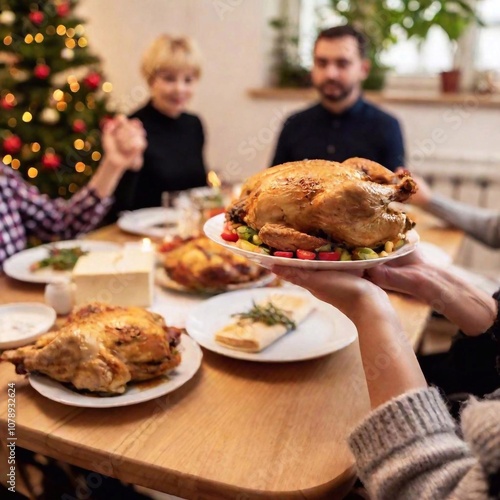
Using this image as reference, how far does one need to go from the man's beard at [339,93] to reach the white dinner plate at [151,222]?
115cm

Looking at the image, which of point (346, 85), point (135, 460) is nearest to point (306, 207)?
point (135, 460)

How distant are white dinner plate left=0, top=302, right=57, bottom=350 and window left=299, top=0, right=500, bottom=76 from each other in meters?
2.77

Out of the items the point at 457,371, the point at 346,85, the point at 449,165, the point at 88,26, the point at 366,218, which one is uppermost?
the point at 88,26

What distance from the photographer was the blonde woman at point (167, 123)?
9.38 ft

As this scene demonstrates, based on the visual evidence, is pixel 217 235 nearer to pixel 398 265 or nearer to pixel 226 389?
pixel 226 389

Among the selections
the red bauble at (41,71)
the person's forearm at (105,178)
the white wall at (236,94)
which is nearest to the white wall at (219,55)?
the white wall at (236,94)

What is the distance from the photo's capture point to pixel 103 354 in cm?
94

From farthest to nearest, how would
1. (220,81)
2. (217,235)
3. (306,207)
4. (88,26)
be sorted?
(88,26)
(220,81)
(217,235)
(306,207)

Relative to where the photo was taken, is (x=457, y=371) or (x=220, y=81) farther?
(x=220, y=81)

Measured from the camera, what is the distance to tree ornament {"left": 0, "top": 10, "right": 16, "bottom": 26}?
3.15 metres

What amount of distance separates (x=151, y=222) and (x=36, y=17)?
6.12 ft

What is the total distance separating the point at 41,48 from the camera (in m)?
3.27

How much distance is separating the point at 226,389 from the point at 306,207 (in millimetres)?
366

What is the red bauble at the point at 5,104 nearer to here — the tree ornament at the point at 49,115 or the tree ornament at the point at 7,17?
the tree ornament at the point at 49,115
